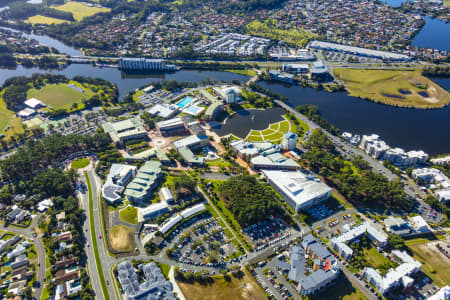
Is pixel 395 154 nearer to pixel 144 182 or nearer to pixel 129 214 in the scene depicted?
pixel 144 182

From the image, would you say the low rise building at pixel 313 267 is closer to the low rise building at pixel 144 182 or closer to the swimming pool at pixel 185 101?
the low rise building at pixel 144 182

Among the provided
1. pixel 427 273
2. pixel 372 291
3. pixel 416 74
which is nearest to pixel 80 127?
pixel 372 291

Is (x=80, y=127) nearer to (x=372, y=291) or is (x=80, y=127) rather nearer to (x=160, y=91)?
(x=160, y=91)

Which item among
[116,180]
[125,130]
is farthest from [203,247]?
[125,130]

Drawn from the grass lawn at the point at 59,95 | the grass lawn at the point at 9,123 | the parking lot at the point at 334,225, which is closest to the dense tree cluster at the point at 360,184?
the parking lot at the point at 334,225

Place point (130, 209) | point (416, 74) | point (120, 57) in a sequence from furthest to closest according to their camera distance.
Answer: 1. point (120, 57)
2. point (416, 74)
3. point (130, 209)

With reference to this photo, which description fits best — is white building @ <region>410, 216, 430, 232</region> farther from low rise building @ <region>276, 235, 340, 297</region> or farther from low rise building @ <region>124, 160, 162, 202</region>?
low rise building @ <region>124, 160, 162, 202</region>
